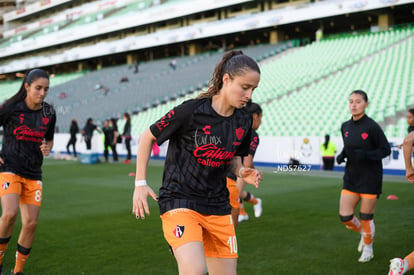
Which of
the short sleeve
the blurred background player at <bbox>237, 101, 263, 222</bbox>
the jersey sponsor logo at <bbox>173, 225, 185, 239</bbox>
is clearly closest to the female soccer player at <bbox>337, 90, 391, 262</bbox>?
the blurred background player at <bbox>237, 101, 263, 222</bbox>

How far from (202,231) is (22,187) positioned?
2858mm

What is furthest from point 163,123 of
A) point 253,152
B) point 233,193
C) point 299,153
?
point 299,153

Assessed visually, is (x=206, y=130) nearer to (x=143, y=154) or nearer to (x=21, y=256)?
(x=143, y=154)

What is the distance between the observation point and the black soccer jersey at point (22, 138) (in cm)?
571

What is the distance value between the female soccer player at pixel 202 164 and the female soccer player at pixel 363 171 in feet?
10.4

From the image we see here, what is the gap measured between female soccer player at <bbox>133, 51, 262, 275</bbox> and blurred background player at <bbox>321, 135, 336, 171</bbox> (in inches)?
584

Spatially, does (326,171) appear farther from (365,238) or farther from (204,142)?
(204,142)

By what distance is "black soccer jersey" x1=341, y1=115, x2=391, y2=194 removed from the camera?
6504 millimetres

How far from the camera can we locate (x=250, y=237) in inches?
309

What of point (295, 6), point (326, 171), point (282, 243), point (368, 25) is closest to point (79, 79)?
point (295, 6)

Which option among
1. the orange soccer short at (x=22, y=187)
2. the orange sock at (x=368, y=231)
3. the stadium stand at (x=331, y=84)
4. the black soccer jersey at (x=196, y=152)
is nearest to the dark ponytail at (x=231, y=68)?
the black soccer jersey at (x=196, y=152)

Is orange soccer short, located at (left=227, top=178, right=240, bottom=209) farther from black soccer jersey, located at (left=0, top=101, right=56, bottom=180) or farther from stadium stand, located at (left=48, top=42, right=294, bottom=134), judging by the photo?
stadium stand, located at (left=48, top=42, right=294, bottom=134)

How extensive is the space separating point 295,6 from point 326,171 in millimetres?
25962

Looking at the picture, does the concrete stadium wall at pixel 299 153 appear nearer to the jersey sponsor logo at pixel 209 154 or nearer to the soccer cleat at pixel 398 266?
the soccer cleat at pixel 398 266
